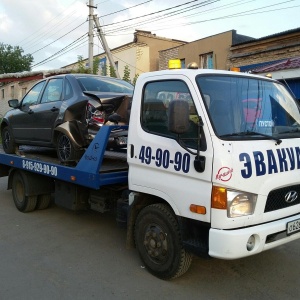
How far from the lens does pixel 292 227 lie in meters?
3.55

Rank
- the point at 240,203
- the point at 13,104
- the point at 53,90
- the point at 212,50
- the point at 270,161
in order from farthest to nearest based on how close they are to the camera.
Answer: the point at 212,50
the point at 13,104
the point at 53,90
the point at 270,161
the point at 240,203

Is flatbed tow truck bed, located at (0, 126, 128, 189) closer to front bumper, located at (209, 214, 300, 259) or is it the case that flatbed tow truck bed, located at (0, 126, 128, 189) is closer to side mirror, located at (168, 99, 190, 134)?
side mirror, located at (168, 99, 190, 134)

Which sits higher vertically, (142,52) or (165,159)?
(142,52)

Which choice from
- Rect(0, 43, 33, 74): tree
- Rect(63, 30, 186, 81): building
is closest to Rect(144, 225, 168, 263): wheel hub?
Rect(63, 30, 186, 81): building

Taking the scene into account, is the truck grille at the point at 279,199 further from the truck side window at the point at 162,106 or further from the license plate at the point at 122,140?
the license plate at the point at 122,140

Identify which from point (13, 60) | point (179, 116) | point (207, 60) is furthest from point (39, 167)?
point (13, 60)

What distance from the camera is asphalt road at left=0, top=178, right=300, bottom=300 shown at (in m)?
3.65

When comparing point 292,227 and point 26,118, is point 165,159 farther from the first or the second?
point 26,118

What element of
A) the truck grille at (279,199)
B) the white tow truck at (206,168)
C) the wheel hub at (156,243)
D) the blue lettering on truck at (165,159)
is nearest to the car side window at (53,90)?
the white tow truck at (206,168)

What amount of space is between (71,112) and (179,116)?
2671 mm

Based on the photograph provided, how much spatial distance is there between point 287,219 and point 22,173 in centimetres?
455

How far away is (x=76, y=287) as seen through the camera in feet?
12.4

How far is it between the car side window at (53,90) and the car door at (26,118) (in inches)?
10.1

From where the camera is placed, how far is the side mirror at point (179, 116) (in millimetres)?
3263
